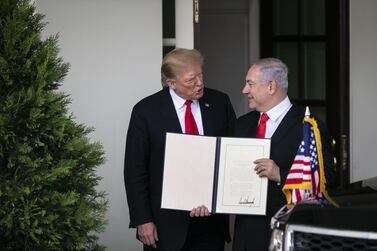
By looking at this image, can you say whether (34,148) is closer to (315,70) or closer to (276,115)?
(276,115)

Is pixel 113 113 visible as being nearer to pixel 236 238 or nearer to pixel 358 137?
pixel 236 238

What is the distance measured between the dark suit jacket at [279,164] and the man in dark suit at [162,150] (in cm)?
39

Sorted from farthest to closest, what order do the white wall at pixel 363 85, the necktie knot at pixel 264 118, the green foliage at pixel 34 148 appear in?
the white wall at pixel 363 85, the necktie knot at pixel 264 118, the green foliage at pixel 34 148

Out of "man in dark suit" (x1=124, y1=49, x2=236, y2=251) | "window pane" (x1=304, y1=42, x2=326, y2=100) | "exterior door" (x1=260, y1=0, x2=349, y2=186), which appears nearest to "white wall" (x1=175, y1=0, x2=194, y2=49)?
"man in dark suit" (x1=124, y1=49, x2=236, y2=251)

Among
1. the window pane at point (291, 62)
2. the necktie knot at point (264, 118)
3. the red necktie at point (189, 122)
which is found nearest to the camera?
the necktie knot at point (264, 118)

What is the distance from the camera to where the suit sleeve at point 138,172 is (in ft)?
17.8

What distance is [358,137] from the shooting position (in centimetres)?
836

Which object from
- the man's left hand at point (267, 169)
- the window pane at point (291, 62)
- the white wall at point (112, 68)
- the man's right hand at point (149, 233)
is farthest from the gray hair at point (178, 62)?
the window pane at point (291, 62)

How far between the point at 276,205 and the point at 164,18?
2.11m

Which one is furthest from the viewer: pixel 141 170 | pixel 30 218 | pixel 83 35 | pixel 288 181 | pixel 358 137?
pixel 358 137

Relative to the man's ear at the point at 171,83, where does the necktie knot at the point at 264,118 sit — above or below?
below

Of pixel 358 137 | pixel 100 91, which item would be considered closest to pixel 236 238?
pixel 100 91

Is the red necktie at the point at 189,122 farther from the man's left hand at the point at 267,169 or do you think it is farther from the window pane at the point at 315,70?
the window pane at the point at 315,70

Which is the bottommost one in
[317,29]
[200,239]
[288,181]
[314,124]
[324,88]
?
[200,239]
